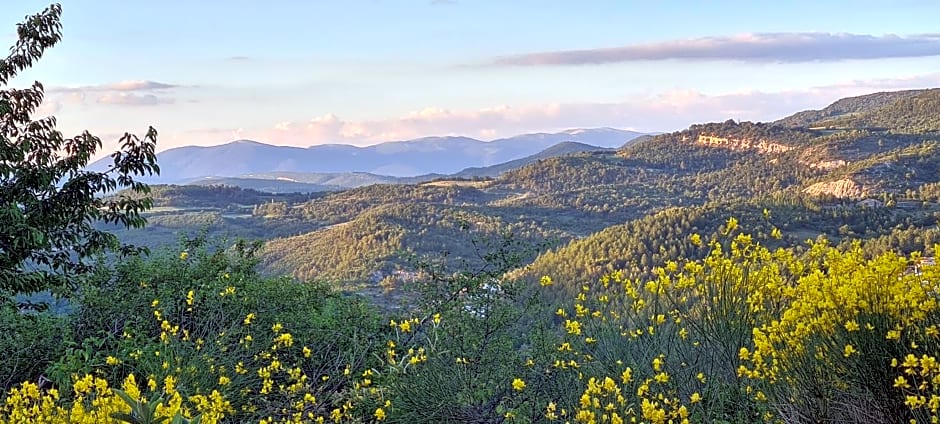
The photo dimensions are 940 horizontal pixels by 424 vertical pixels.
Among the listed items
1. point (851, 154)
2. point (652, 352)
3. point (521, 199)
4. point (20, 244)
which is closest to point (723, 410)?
point (652, 352)

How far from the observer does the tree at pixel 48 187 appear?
6.30 m

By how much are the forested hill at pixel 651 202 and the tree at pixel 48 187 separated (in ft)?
8.59

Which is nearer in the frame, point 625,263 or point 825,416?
point 825,416

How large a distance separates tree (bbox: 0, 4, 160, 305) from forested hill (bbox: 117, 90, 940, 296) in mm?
2618

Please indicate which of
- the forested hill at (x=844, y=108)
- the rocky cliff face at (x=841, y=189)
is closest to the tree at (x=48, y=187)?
the rocky cliff face at (x=841, y=189)

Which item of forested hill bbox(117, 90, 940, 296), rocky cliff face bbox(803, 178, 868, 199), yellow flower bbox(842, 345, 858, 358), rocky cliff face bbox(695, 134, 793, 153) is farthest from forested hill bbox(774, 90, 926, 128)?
yellow flower bbox(842, 345, 858, 358)

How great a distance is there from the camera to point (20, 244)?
6.16 meters

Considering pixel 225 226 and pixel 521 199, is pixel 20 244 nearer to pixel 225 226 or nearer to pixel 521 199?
pixel 225 226

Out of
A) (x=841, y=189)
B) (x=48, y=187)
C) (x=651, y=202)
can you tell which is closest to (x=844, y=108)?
(x=651, y=202)

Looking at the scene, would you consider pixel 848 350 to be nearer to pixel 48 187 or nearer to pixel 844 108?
pixel 48 187

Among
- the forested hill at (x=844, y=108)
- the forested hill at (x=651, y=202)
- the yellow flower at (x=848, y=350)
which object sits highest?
the forested hill at (x=844, y=108)

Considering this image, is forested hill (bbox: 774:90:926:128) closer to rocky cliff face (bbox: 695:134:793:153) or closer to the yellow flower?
rocky cliff face (bbox: 695:134:793:153)

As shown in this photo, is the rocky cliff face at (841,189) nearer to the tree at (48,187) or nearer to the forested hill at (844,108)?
the tree at (48,187)

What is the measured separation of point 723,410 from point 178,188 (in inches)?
3155
